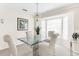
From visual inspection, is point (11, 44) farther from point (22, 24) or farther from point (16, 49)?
point (22, 24)

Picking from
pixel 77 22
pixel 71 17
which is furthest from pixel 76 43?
pixel 71 17

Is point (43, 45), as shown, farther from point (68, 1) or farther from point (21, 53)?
point (68, 1)

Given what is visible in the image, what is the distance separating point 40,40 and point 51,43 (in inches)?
9.3

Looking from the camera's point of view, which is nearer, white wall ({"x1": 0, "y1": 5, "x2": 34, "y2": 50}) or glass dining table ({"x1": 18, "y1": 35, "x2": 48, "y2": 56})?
white wall ({"x1": 0, "y1": 5, "x2": 34, "y2": 50})

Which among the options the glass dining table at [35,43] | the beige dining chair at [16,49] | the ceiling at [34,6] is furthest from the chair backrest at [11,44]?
the ceiling at [34,6]

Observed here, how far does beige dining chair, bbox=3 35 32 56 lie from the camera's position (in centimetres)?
180

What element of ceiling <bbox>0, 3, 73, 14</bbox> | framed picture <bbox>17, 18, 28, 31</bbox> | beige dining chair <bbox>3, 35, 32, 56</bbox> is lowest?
beige dining chair <bbox>3, 35, 32, 56</bbox>

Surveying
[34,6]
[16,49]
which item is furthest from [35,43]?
[34,6]

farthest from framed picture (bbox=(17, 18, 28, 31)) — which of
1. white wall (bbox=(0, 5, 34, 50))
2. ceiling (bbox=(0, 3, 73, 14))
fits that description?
ceiling (bbox=(0, 3, 73, 14))

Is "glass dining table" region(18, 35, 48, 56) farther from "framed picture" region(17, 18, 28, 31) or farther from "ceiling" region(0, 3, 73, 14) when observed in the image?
"ceiling" region(0, 3, 73, 14)

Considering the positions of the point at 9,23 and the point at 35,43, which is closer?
the point at 9,23

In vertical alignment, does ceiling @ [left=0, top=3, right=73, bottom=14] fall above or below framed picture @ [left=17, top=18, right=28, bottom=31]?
above

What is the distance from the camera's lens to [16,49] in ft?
6.08

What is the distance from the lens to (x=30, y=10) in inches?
73.5
